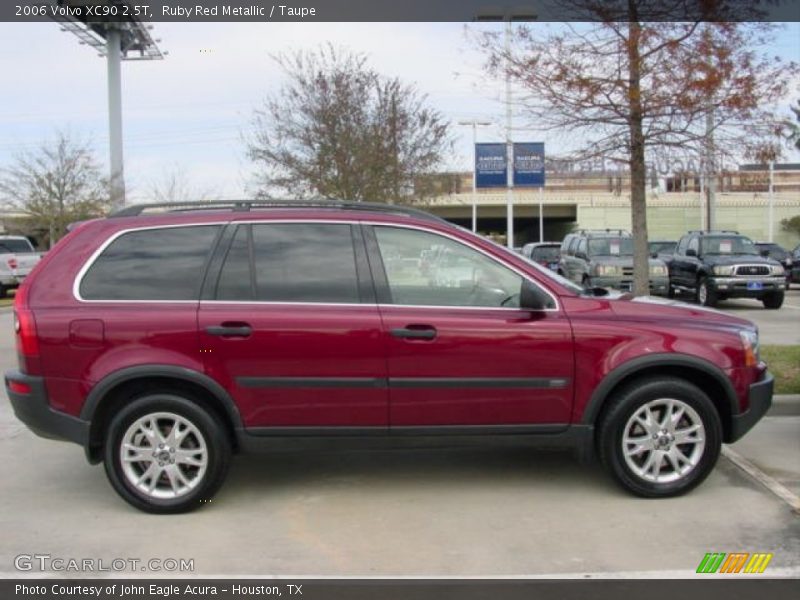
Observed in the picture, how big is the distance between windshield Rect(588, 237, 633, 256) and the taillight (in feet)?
46.9

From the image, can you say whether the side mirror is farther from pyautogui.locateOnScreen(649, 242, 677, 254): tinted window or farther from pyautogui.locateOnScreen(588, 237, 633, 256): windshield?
pyautogui.locateOnScreen(649, 242, 677, 254): tinted window

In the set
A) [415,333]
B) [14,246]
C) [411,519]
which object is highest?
[14,246]

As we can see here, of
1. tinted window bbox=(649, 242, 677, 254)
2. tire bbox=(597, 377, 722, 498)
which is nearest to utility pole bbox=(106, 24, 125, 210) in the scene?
tinted window bbox=(649, 242, 677, 254)

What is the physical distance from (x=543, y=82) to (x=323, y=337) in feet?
18.3

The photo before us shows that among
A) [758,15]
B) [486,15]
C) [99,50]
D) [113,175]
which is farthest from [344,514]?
[99,50]

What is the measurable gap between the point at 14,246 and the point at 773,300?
72.6ft

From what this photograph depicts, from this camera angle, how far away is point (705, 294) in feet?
55.2

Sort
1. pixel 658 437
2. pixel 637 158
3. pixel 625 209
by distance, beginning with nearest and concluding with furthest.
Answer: pixel 658 437, pixel 637 158, pixel 625 209

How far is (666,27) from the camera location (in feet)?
27.0

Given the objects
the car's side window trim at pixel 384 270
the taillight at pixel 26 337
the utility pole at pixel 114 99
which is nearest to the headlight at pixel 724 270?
the car's side window trim at pixel 384 270

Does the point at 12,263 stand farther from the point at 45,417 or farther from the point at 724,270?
the point at 45,417

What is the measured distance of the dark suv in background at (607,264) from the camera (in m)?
16.2

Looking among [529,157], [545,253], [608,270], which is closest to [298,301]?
[529,157]

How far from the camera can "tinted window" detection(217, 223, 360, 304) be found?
4469 millimetres
